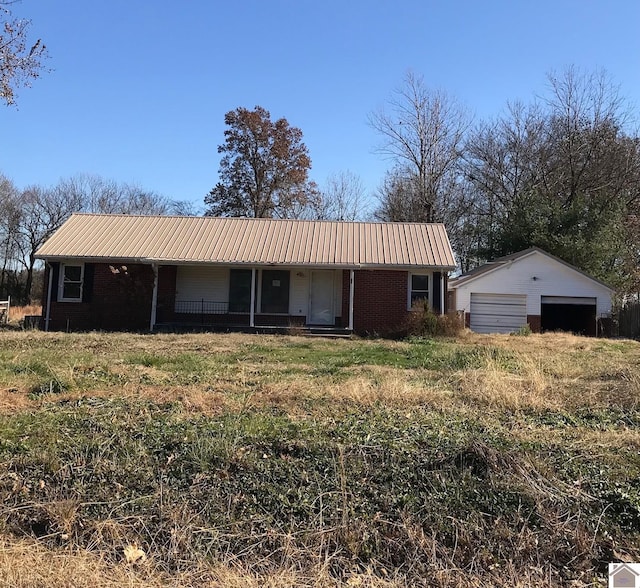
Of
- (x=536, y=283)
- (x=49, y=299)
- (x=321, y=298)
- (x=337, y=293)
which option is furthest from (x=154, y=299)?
(x=536, y=283)

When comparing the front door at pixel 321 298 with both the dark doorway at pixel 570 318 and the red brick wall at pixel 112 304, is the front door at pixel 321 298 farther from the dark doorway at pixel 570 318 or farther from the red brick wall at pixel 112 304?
the dark doorway at pixel 570 318

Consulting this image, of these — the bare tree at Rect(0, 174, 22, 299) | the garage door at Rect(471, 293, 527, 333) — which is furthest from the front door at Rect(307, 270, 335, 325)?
the bare tree at Rect(0, 174, 22, 299)

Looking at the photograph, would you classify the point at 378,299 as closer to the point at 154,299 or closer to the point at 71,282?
the point at 154,299

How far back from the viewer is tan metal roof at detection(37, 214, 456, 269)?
59.9 ft

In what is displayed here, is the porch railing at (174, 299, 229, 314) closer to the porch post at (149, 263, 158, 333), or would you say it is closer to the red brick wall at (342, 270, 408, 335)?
the porch post at (149, 263, 158, 333)

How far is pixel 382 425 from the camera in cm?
497

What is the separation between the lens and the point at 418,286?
18.9 metres

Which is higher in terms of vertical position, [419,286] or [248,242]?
[248,242]

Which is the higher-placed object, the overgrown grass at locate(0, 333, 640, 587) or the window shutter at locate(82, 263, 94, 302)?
the window shutter at locate(82, 263, 94, 302)

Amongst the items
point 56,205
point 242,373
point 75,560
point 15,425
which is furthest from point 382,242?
point 56,205

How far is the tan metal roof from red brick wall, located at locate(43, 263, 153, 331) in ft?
2.47

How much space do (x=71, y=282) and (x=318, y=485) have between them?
17.8 metres

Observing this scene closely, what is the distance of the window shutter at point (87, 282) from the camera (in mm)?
18859

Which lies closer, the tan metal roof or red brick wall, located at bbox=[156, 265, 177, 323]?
the tan metal roof
